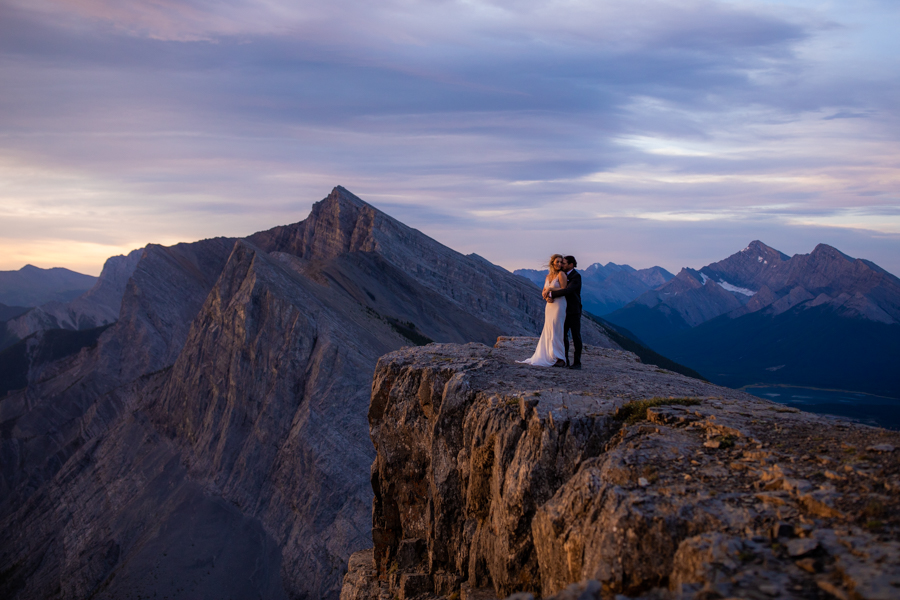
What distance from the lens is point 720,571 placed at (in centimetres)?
518

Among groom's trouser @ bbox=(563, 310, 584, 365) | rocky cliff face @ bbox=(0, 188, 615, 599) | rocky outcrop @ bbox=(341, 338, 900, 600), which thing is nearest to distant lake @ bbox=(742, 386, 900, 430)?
rocky cliff face @ bbox=(0, 188, 615, 599)

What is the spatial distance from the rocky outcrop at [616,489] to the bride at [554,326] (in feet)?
2.48

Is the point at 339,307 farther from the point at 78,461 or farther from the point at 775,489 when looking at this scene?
the point at 775,489

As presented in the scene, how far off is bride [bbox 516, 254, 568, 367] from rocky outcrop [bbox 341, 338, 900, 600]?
757 mm

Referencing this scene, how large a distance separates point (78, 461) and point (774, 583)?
58.6m

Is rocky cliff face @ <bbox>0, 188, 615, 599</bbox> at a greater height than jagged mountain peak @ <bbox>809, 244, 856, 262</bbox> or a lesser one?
lesser

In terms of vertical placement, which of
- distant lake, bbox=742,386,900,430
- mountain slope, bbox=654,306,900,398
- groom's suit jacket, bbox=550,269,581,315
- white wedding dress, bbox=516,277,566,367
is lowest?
distant lake, bbox=742,386,900,430

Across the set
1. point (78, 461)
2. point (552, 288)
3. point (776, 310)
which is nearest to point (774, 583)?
point (552, 288)

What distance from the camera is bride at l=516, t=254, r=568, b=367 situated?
1364 cm

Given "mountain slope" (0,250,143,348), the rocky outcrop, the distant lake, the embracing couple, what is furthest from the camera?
"mountain slope" (0,250,143,348)

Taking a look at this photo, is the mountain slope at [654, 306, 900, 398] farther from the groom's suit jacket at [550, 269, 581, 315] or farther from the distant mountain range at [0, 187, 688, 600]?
the groom's suit jacket at [550, 269, 581, 315]

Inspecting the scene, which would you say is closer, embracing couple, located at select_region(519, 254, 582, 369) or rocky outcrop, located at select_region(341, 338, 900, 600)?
rocky outcrop, located at select_region(341, 338, 900, 600)

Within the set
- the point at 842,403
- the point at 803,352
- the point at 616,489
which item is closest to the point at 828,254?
the point at 803,352

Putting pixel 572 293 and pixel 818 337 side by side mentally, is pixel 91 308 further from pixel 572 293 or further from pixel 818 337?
pixel 818 337
